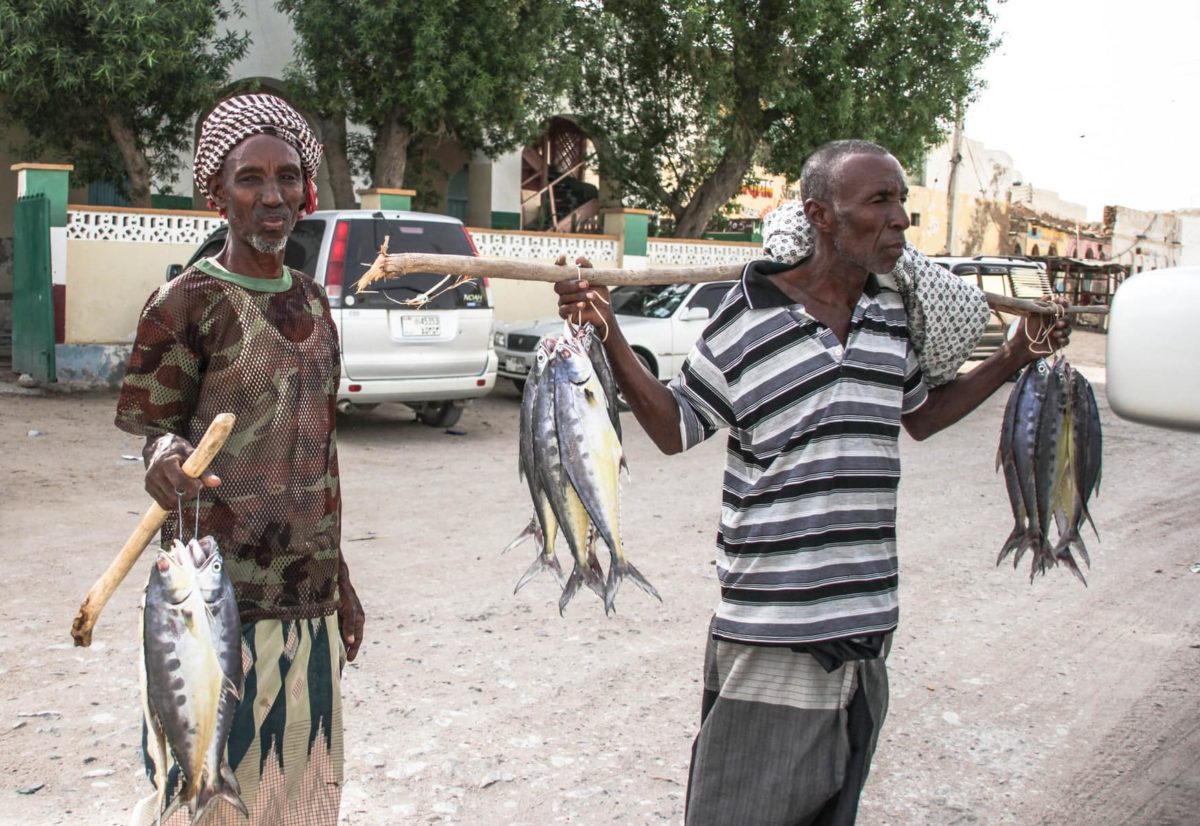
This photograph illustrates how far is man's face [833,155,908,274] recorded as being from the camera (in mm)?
2416

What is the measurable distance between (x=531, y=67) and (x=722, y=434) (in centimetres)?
489

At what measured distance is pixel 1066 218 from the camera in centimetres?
3794

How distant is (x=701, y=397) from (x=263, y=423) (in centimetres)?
91

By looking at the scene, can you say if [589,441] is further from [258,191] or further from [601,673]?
[601,673]

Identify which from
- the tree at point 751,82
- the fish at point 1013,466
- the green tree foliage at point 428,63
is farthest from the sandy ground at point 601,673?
the tree at point 751,82

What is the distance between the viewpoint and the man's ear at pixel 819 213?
2463 mm

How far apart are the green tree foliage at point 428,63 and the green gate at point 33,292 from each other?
11.9 feet

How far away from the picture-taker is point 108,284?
11.8m

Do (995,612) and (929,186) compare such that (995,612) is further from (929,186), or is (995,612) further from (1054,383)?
(929,186)

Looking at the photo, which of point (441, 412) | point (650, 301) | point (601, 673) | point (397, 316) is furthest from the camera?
point (650, 301)

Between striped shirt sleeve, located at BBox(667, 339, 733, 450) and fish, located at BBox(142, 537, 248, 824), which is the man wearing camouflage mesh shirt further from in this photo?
striped shirt sleeve, located at BBox(667, 339, 733, 450)

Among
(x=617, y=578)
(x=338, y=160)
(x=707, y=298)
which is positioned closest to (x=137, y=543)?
(x=617, y=578)

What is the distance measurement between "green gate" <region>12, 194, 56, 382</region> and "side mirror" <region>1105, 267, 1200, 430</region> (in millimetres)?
11053

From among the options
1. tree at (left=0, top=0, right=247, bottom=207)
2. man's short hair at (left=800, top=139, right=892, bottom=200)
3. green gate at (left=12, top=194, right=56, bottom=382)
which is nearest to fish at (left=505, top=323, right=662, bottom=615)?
man's short hair at (left=800, top=139, right=892, bottom=200)
